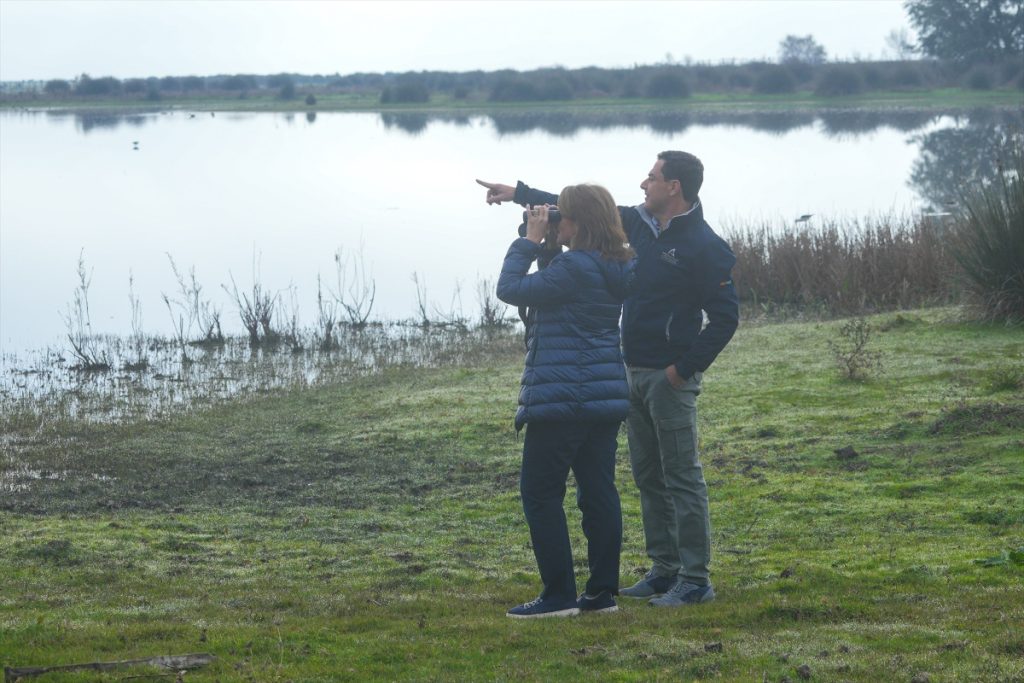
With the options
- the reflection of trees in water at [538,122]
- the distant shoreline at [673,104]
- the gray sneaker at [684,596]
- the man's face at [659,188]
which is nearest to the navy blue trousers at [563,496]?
the gray sneaker at [684,596]

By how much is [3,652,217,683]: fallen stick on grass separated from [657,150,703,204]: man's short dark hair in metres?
2.78

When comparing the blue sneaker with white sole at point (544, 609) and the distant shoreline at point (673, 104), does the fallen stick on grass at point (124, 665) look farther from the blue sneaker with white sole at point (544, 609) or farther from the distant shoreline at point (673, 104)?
the distant shoreline at point (673, 104)

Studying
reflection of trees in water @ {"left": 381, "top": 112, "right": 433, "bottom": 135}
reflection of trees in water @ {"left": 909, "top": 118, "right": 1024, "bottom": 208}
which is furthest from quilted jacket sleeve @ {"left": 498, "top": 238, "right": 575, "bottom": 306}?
reflection of trees in water @ {"left": 381, "top": 112, "right": 433, "bottom": 135}

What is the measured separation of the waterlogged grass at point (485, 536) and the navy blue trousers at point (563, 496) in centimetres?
26

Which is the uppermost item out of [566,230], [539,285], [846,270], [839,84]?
[839,84]

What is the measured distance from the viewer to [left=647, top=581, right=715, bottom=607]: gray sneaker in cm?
560

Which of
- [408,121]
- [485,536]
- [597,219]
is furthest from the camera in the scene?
[408,121]

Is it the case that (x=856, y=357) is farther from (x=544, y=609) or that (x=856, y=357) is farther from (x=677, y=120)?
(x=677, y=120)

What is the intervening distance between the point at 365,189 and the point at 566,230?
31496mm

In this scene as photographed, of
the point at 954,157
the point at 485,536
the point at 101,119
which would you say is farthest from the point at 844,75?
the point at 485,536

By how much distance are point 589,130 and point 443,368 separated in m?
41.8

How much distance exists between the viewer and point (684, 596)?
18.4 ft

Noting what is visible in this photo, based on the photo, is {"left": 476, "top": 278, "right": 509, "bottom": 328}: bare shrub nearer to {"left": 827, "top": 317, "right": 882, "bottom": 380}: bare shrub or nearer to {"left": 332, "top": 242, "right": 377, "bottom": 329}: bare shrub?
{"left": 332, "top": 242, "right": 377, "bottom": 329}: bare shrub

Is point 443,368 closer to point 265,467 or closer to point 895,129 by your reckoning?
point 265,467
